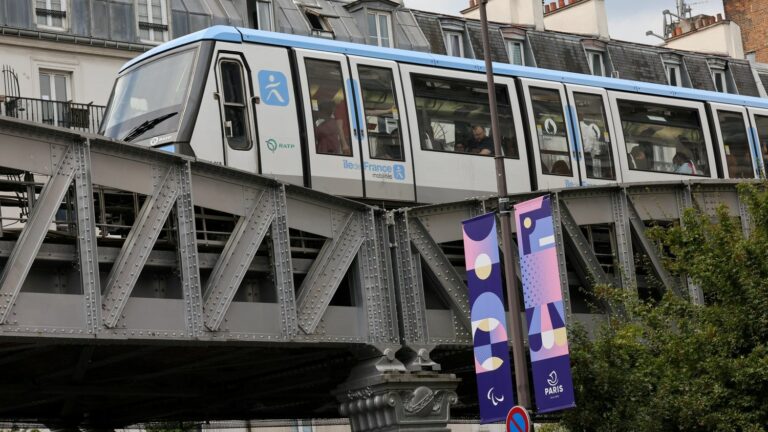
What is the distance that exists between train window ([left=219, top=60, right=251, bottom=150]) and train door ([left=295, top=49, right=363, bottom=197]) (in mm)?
1041

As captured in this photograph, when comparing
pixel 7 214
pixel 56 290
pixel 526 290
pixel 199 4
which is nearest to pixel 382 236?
pixel 526 290

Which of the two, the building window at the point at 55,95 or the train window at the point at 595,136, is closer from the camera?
the train window at the point at 595,136

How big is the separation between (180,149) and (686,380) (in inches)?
318

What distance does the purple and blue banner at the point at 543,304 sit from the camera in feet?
68.1

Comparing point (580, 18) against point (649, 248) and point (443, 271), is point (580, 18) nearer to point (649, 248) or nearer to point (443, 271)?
point (649, 248)

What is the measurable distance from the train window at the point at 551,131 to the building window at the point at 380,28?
1954 centimetres

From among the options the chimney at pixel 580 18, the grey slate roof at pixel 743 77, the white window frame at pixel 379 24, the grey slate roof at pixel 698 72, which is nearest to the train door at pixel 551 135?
the white window frame at pixel 379 24

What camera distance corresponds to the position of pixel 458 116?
27484 millimetres

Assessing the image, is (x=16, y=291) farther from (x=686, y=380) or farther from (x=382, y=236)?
(x=686, y=380)

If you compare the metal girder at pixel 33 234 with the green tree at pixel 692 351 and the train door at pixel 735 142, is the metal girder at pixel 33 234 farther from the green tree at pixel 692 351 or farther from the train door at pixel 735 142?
the train door at pixel 735 142

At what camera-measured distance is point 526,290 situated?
21531 millimetres

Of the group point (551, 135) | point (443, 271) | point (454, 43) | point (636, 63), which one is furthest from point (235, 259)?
point (636, 63)

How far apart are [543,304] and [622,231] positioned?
3.50 m

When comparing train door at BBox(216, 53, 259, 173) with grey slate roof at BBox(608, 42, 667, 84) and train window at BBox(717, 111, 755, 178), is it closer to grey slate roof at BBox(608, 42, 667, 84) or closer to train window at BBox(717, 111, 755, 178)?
train window at BBox(717, 111, 755, 178)
